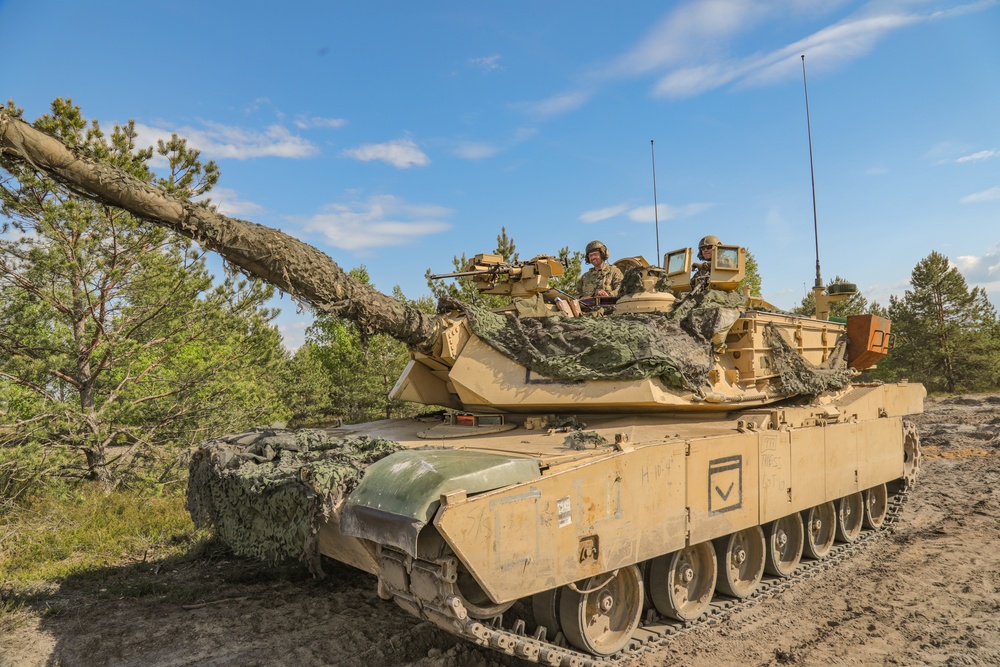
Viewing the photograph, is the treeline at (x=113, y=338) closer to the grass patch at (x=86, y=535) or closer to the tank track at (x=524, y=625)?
the grass patch at (x=86, y=535)

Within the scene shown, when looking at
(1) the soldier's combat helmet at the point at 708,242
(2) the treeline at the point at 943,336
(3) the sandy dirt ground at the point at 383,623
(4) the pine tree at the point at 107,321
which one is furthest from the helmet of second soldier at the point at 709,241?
(2) the treeline at the point at 943,336

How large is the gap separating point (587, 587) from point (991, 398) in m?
25.2

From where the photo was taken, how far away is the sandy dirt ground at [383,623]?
17.1 ft

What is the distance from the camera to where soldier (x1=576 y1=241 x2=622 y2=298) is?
8398mm

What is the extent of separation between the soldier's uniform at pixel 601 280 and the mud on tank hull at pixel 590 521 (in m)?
2.23

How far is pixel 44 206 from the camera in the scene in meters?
8.98

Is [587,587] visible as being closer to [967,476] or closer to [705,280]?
[705,280]

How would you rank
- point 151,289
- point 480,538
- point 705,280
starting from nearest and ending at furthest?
1. point 480,538
2. point 705,280
3. point 151,289

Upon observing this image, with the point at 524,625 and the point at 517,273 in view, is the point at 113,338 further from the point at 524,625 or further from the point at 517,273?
the point at 524,625

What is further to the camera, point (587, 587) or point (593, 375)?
point (593, 375)

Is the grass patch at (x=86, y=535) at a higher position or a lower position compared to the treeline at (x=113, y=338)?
lower

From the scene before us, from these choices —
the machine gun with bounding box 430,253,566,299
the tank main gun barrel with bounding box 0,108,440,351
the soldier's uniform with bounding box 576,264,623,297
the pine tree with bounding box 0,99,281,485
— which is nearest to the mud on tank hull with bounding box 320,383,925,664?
the tank main gun barrel with bounding box 0,108,440,351

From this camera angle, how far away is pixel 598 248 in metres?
8.59

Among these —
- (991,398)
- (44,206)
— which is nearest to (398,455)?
(44,206)
